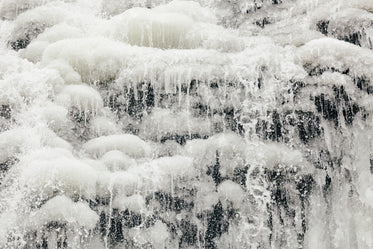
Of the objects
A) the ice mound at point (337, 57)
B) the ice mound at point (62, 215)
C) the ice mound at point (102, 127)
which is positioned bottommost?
the ice mound at point (62, 215)

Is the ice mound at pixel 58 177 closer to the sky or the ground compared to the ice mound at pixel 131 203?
closer to the sky

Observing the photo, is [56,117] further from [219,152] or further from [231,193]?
[231,193]

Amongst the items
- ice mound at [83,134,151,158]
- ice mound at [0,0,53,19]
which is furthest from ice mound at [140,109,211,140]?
ice mound at [0,0,53,19]

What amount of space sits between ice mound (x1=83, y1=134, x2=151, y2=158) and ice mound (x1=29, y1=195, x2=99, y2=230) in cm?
60

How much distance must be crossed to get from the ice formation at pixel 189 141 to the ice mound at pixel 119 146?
0.5 inches

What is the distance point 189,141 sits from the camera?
409 centimetres

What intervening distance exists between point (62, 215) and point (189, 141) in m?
1.27

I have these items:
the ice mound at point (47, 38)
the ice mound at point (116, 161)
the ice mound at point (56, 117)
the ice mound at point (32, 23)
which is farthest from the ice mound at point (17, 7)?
the ice mound at point (116, 161)

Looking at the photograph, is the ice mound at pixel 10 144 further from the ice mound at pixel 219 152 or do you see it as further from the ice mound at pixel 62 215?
the ice mound at pixel 219 152

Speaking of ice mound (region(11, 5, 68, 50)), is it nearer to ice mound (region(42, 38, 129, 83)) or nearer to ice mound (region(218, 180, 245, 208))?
ice mound (region(42, 38, 129, 83))

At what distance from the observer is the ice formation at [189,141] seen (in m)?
3.51

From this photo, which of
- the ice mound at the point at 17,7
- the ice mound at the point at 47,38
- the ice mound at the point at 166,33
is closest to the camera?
the ice mound at the point at 166,33

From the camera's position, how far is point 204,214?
384 centimetres

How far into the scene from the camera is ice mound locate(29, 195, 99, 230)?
129 inches
